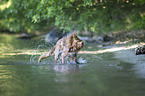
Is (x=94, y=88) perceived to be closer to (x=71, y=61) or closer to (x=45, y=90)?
(x=45, y=90)

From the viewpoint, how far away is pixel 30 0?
2169 cm

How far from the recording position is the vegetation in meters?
20.2

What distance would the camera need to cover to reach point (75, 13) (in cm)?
2253

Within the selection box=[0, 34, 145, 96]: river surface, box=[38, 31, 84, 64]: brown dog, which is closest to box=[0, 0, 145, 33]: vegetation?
box=[38, 31, 84, 64]: brown dog

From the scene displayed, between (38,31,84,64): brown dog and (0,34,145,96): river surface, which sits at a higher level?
(38,31,84,64): brown dog

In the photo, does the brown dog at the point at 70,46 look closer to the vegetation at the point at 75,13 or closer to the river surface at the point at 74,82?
the river surface at the point at 74,82

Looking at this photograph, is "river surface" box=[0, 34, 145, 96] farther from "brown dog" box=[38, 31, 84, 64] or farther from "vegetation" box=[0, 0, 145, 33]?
"vegetation" box=[0, 0, 145, 33]

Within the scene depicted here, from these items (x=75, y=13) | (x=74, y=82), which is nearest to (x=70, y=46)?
(x=74, y=82)

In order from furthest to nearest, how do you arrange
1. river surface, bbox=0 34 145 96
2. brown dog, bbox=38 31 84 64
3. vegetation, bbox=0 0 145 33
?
vegetation, bbox=0 0 145 33 < brown dog, bbox=38 31 84 64 < river surface, bbox=0 34 145 96

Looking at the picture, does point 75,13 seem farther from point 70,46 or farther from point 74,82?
point 74,82

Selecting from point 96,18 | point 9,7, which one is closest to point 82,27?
point 96,18

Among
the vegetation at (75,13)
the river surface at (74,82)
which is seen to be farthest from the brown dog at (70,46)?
the vegetation at (75,13)

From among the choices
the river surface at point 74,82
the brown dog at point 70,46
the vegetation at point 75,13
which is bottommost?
the river surface at point 74,82

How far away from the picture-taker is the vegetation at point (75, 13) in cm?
2016
